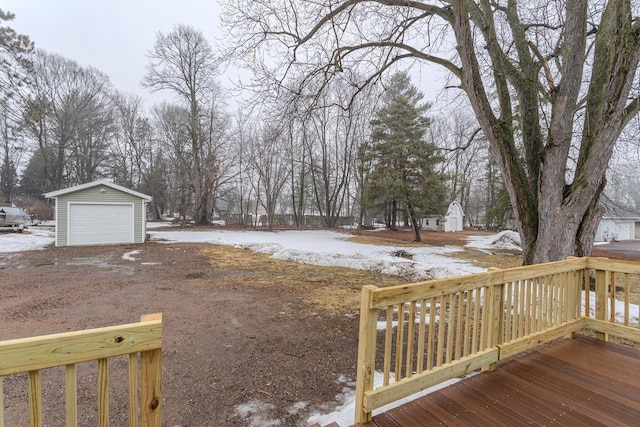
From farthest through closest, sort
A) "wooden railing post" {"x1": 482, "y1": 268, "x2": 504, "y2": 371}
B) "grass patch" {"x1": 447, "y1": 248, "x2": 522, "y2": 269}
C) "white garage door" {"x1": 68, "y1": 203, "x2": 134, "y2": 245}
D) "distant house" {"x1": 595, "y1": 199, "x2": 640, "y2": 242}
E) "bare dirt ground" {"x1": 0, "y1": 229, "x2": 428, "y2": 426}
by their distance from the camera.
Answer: "distant house" {"x1": 595, "y1": 199, "x2": 640, "y2": 242}, "white garage door" {"x1": 68, "y1": 203, "x2": 134, "y2": 245}, "grass patch" {"x1": 447, "y1": 248, "x2": 522, "y2": 269}, "bare dirt ground" {"x1": 0, "y1": 229, "x2": 428, "y2": 426}, "wooden railing post" {"x1": 482, "y1": 268, "x2": 504, "y2": 371}

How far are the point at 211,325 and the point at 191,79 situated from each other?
23.4 meters

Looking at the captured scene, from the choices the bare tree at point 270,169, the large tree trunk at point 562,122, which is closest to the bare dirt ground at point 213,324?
the large tree trunk at point 562,122

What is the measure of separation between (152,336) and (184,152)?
26110 millimetres

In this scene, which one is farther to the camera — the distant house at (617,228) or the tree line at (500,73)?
the distant house at (617,228)

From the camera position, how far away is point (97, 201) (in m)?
12.8

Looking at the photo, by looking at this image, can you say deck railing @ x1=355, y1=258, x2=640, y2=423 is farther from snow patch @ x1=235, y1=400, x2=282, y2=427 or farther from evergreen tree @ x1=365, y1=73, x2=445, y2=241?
evergreen tree @ x1=365, y1=73, x2=445, y2=241

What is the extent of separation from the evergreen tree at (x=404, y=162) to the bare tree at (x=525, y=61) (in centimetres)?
901

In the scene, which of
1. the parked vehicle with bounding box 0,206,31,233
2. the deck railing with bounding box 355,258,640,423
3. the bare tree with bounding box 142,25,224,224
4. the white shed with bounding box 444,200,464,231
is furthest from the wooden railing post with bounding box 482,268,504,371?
the white shed with bounding box 444,200,464,231

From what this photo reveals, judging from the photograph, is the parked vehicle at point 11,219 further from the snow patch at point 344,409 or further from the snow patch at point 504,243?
the snow patch at point 504,243

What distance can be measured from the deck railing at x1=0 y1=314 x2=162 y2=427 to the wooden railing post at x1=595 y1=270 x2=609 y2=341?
4.32 m

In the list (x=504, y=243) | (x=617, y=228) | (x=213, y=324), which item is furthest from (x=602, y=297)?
(x=617, y=228)

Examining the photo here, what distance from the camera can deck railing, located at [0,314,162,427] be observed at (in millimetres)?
1079

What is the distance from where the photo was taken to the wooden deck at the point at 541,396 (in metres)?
1.98

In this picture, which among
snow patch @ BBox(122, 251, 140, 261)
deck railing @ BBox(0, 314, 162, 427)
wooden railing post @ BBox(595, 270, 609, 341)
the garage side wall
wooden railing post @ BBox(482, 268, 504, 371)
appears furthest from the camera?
the garage side wall
